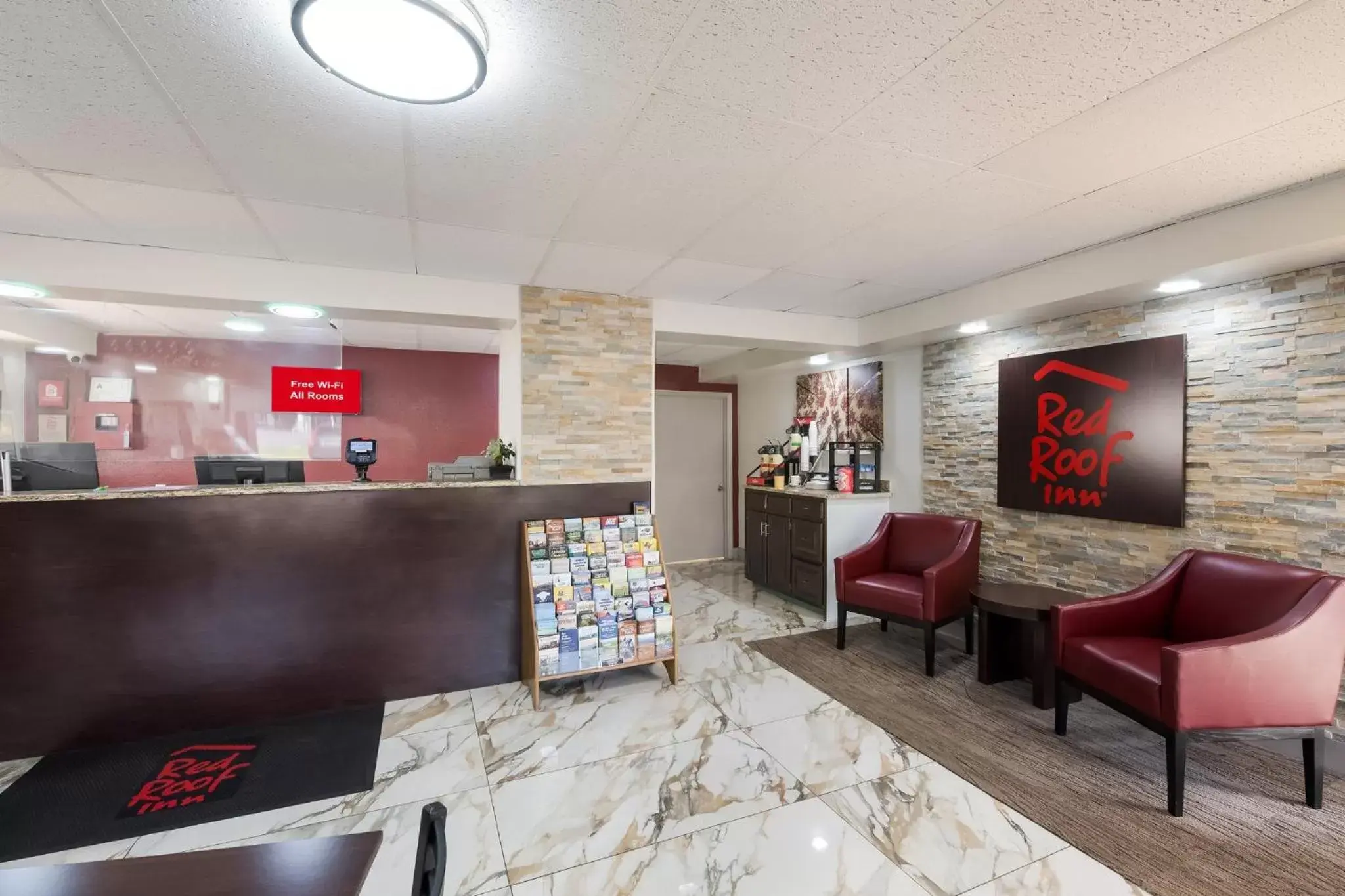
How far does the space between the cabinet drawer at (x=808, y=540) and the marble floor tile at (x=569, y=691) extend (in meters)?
1.77

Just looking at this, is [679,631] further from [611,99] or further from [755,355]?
[611,99]

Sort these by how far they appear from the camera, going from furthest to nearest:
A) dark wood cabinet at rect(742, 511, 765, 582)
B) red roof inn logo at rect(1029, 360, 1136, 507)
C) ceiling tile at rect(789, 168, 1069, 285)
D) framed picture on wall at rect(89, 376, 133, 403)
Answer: dark wood cabinet at rect(742, 511, 765, 582), framed picture on wall at rect(89, 376, 133, 403), red roof inn logo at rect(1029, 360, 1136, 507), ceiling tile at rect(789, 168, 1069, 285)

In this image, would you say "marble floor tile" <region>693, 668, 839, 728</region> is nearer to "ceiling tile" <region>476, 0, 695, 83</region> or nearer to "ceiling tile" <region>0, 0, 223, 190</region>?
"ceiling tile" <region>476, 0, 695, 83</region>

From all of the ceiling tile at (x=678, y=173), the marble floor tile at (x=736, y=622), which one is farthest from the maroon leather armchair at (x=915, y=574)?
the ceiling tile at (x=678, y=173)

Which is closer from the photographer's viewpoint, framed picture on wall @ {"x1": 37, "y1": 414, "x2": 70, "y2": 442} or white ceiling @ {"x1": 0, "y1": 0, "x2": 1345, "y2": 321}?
white ceiling @ {"x1": 0, "y1": 0, "x2": 1345, "y2": 321}

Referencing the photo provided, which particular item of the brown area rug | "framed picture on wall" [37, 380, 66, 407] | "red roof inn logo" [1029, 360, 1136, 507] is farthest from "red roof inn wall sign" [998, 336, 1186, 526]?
"framed picture on wall" [37, 380, 66, 407]

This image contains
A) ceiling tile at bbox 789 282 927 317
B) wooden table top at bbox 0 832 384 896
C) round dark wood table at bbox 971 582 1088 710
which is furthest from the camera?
ceiling tile at bbox 789 282 927 317

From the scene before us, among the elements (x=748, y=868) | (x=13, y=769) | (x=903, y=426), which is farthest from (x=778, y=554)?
(x=13, y=769)

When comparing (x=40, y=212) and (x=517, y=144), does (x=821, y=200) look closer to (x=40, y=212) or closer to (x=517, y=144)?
(x=517, y=144)

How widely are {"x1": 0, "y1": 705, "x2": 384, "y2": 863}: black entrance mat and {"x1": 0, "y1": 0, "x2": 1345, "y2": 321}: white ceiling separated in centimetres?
245

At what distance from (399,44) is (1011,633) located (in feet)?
13.3

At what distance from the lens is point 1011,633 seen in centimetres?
348

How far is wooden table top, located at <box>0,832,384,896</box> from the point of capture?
100cm

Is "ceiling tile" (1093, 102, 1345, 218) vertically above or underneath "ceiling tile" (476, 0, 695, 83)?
above
